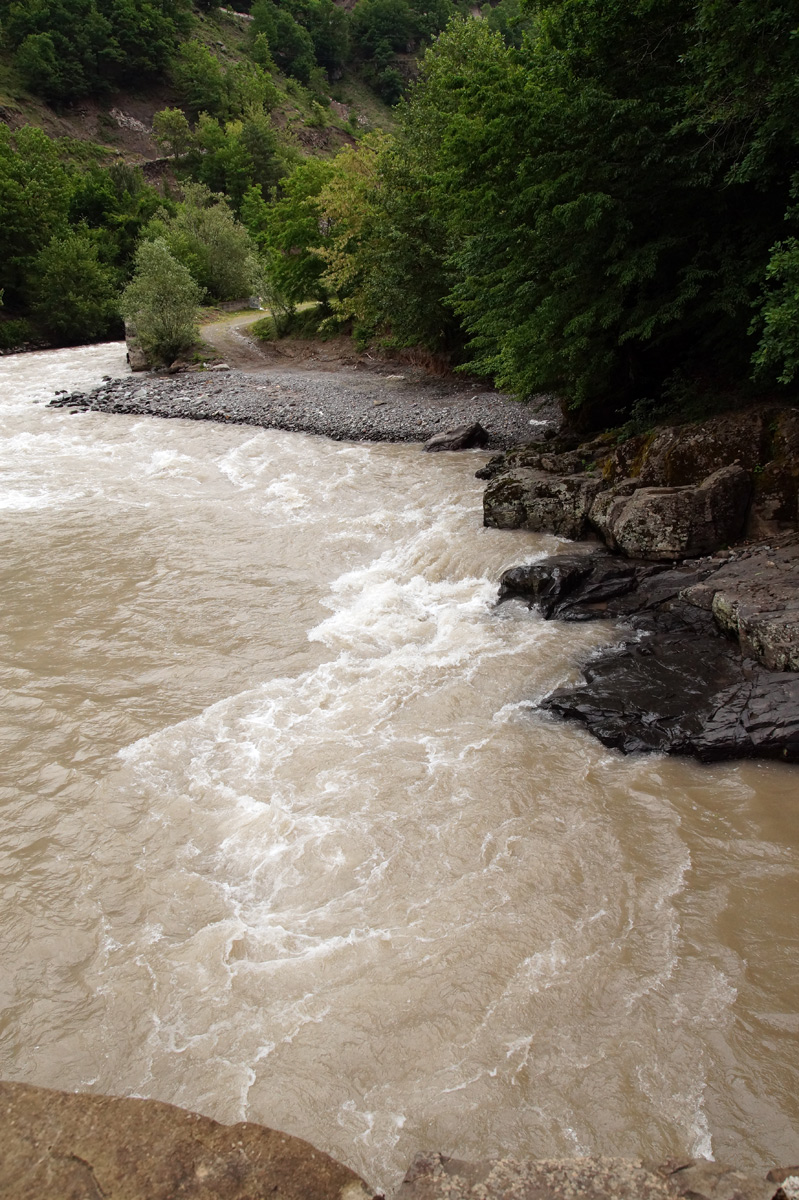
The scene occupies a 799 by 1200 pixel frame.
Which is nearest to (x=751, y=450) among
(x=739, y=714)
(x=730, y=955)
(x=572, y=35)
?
(x=739, y=714)

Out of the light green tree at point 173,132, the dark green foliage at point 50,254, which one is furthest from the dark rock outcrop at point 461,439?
the light green tree at point 173,132

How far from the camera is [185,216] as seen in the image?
50.4 metres

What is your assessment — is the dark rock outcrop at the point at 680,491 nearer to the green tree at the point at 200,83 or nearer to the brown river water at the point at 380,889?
the brown river water at the point at 380,889

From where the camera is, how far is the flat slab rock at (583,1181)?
3.32 m

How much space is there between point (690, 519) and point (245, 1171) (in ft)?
33.9

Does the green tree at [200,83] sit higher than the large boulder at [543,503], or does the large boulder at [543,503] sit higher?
the green tree at [200,83]

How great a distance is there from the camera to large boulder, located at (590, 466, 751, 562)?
11055 mm

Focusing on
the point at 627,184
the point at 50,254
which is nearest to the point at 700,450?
the point at 627,184

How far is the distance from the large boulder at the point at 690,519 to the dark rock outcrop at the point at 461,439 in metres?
7.94

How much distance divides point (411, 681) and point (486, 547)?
4.27 meters

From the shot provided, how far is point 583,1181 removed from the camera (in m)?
3.42

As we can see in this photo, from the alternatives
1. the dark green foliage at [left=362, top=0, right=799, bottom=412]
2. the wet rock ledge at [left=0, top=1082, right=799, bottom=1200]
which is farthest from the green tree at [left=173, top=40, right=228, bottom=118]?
the wet rock ledge at [left=0, top=1082, right=799, bottom=1200]

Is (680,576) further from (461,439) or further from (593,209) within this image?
(461,439)

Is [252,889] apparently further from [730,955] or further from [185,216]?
[185,216]
